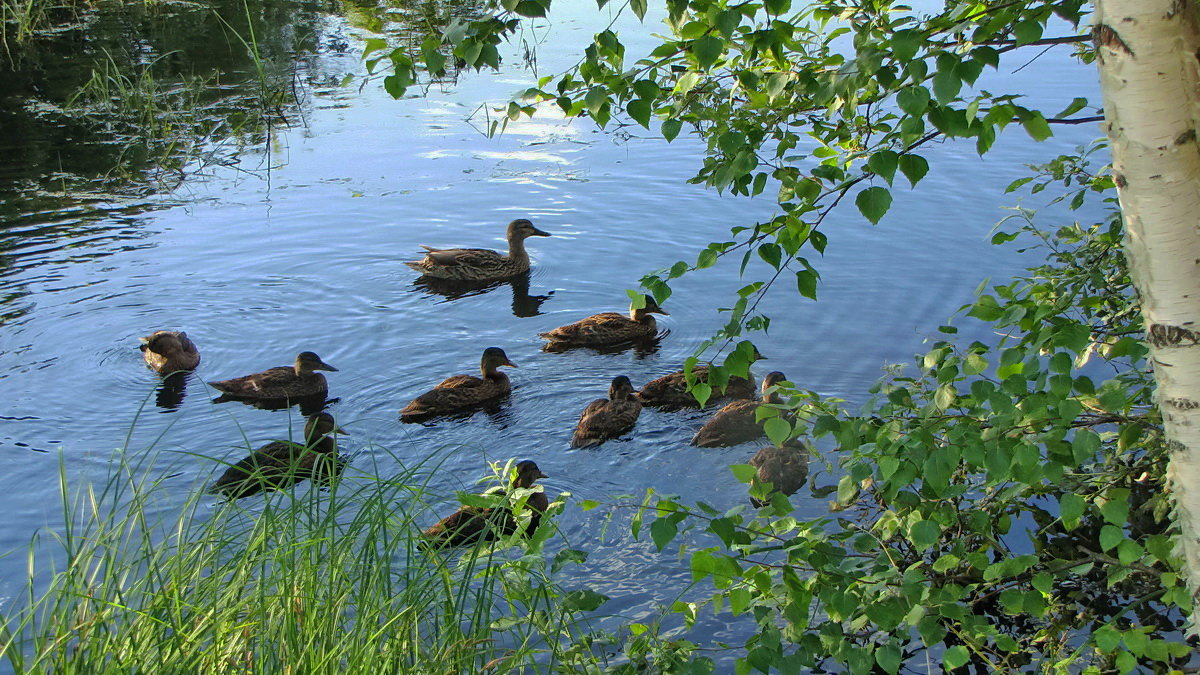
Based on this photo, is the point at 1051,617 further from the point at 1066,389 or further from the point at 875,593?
the point at 1066,389

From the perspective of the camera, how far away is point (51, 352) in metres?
8.48

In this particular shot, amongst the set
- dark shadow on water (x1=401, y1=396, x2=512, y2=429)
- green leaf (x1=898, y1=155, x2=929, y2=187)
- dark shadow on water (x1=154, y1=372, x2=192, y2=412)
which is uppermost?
green leaf (x1=898, y1=155, x2=929, y2=187)

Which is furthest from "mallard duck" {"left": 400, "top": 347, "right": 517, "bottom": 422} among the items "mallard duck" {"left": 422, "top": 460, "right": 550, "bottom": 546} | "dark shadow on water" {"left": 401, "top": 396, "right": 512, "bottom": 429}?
"mallard duck" {"left": 422, "top": 460, "right": 550, "bottom": 546}

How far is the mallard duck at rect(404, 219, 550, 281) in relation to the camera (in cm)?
1009

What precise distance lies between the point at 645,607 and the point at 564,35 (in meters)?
13.1

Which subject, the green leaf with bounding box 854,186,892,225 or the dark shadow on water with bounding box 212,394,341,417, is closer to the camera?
the green leaf with bounding box 854,186,892,225

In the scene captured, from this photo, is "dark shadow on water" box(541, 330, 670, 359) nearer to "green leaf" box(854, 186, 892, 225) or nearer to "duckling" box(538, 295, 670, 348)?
"duckling" box(538, 295, 670, 348)

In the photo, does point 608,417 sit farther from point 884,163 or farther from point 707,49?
point 884,163

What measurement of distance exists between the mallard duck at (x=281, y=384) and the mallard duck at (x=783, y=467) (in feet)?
10.2

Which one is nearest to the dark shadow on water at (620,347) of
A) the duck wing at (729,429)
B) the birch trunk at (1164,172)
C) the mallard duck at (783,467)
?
the duck wing at (729,429)

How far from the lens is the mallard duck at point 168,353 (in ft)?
26.9

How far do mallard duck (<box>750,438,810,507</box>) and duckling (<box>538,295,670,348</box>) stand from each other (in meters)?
2.30

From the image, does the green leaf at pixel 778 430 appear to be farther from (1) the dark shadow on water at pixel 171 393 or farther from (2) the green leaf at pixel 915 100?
(1) the dark shadow on water at pixel 171 393

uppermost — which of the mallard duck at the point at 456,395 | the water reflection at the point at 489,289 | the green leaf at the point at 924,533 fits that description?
the green leaf at the point at 924,533
